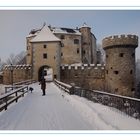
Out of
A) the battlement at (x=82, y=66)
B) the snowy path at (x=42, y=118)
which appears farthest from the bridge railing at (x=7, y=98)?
the battlement at (x=82, y=66)

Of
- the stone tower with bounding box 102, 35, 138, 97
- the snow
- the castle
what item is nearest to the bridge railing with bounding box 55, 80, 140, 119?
the snow

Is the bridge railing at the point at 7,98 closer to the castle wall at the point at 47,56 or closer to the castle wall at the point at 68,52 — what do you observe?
the castle wall at the point at 47,56

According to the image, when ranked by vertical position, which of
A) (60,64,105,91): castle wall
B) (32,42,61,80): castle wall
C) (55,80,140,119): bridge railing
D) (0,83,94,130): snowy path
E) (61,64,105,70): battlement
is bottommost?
(0,83,94,130): snowy path

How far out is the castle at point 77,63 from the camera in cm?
982

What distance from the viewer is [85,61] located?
12367 mm

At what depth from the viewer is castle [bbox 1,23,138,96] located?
9.82 meters

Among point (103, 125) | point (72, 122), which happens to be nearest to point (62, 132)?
point (72, 122)

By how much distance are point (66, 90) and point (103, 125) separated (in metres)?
2.78

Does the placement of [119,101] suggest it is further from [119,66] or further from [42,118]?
[119,66]

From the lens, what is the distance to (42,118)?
435 centimetres

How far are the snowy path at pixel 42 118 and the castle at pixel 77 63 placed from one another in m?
4.25

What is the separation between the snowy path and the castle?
4.25m

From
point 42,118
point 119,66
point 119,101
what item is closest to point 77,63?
point 119,66

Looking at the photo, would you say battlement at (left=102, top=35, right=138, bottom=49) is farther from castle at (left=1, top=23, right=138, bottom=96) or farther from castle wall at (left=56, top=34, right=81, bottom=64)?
castle wall at (left=56, top=34, right=81, bottom=64)
